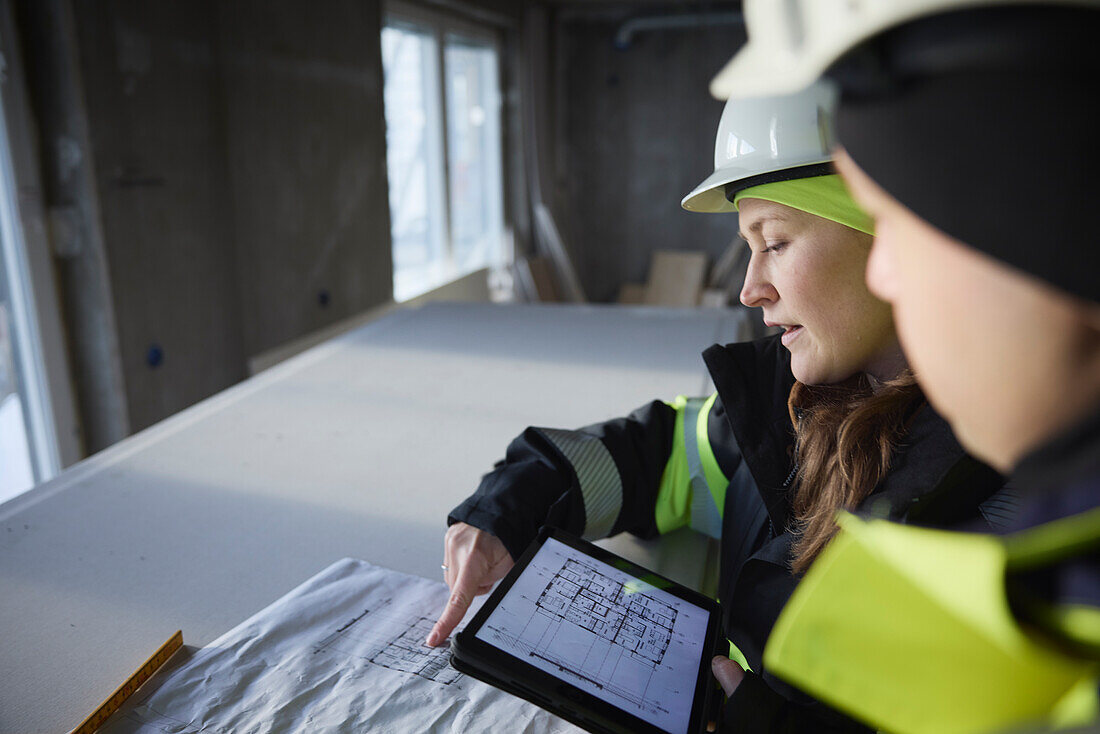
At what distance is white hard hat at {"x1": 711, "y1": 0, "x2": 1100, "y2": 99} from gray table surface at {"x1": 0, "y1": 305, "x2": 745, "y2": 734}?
2.48 ft

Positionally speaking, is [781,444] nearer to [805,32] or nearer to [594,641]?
[594,641]

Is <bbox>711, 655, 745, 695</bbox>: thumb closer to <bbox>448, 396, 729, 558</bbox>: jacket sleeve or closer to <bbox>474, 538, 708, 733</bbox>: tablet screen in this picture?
<bbox>474, 538, 708, 733</bbox>: tablet screen

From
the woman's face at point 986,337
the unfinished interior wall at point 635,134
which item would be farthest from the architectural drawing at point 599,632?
the unfinished interior wall at point 635,134

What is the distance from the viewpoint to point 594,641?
75cm

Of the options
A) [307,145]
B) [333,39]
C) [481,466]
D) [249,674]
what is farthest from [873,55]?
[333,39]

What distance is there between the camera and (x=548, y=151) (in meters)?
7.10

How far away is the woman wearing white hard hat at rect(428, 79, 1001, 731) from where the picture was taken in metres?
0.77

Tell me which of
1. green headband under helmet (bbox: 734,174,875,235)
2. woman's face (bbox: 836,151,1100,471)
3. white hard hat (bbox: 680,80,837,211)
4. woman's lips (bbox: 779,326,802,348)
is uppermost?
white hard hat (bbox: 680,80,837,211)

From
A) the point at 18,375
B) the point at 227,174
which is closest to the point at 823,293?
the point at 18,375

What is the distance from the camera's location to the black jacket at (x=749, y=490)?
711mm

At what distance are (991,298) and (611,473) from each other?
80 centimetres

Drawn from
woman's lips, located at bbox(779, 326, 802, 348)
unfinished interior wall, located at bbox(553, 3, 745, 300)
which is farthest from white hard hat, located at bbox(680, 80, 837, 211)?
unfinished interior wall, located at bbox(553, 3, 745, 300)

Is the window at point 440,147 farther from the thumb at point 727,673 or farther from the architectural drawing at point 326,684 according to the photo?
the thumb at point 727,673

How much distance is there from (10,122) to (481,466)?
7.70ft
